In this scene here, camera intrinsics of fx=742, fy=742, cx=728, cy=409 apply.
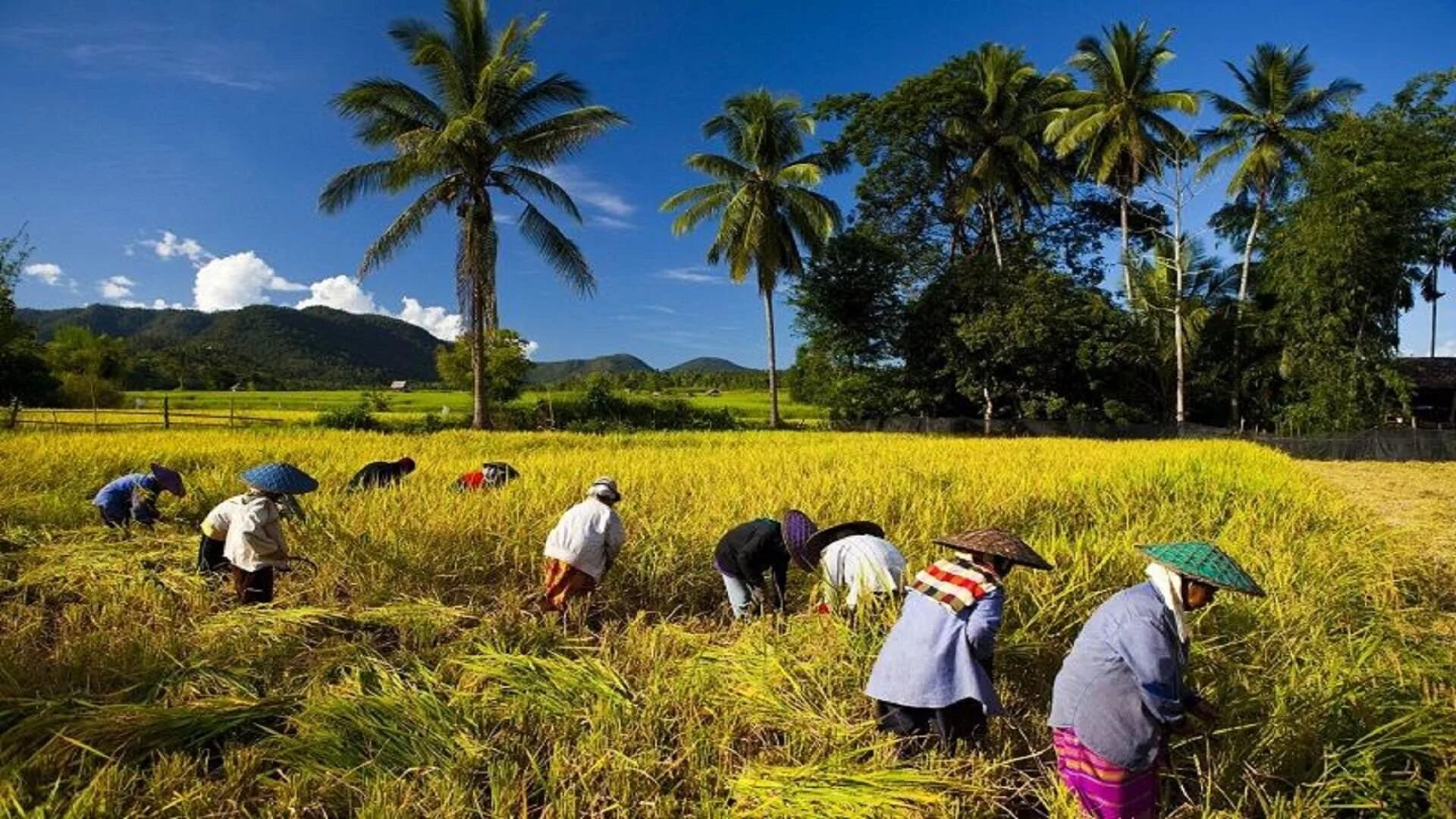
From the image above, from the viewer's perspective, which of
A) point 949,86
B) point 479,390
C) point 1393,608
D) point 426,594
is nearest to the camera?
point 1393,608

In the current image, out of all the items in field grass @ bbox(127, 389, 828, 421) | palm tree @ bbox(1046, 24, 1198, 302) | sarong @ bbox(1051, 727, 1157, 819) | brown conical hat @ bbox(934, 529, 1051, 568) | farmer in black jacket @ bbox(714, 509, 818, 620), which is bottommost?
sarong @ bbox(1051, 727, 1157, 819)

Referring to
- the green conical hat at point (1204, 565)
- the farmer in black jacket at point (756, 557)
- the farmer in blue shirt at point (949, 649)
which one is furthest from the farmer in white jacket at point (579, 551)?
the green conical hat at point (1204, 565)

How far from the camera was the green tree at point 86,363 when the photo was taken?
32344 mm

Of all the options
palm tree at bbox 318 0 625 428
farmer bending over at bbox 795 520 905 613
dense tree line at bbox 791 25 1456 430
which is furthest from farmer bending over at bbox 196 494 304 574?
dense tree line at bbox 791 25 1456 430

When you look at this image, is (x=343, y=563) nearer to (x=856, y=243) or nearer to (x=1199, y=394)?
(x=856, y=243)

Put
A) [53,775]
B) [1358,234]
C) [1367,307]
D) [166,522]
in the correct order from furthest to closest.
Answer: [1367,307] → [1358,234] → [166,522] → [53,775]

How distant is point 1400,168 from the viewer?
19.0 m

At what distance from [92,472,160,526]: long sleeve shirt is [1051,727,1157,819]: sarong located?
21.2 feet

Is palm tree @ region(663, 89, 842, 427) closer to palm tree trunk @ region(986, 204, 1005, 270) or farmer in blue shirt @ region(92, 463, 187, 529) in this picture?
palm tree trunk @ region(986, 204, 1005, 270)

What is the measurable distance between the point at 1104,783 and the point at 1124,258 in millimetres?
25136

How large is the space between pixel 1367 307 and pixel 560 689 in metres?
25.5

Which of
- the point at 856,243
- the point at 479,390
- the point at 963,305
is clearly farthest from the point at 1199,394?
the point at 479,390

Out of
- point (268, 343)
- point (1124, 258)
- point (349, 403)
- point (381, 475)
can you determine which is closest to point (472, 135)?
point (381, 475)

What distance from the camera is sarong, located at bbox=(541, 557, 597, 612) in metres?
4.16
